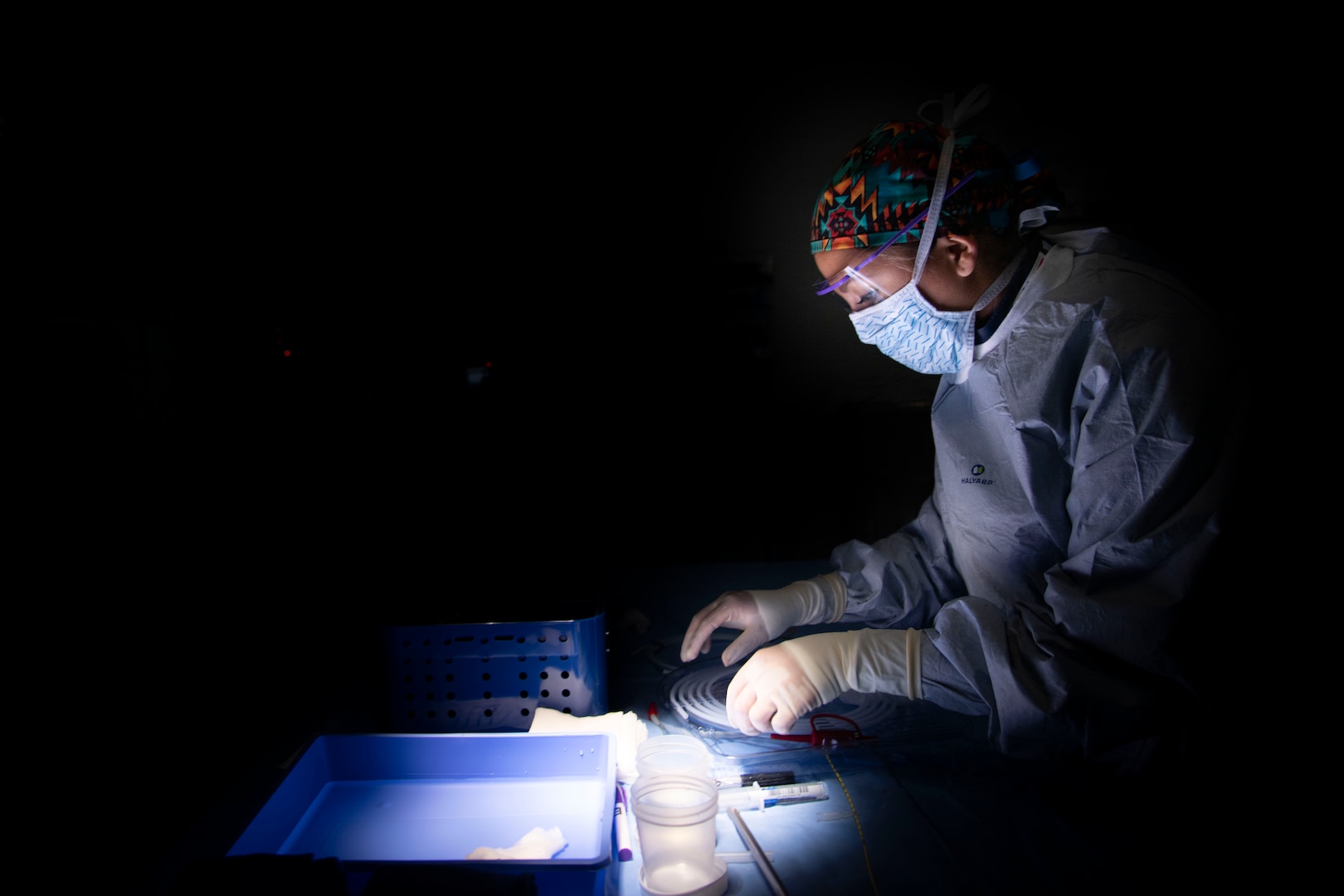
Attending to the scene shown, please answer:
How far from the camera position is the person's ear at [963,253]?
1.20 meters

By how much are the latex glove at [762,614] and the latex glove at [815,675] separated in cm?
22

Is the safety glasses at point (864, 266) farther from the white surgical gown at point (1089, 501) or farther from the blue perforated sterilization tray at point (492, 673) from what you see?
the blue perforated sterilization tray at point (492, 673)

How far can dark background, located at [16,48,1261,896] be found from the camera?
69.6 inches

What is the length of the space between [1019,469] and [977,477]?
10 cm

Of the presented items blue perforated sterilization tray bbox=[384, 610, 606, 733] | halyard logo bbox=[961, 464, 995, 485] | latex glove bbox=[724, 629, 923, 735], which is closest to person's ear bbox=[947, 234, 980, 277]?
halyard logo bbox=[961, 464, 995, 485]

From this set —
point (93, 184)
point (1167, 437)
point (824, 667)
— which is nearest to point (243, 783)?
point (824, 667)

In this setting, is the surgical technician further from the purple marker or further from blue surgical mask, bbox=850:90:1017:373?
the purple marker

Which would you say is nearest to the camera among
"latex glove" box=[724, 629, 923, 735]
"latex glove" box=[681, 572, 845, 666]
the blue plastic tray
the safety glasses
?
the blue plastic tray

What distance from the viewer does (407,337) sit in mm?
2248

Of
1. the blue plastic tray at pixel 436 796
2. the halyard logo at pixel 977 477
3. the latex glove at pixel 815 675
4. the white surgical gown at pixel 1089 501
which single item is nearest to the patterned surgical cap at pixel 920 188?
the white surgical gown at pixel 1089 501

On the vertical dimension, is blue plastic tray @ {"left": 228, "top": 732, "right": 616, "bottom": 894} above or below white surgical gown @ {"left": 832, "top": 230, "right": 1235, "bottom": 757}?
below

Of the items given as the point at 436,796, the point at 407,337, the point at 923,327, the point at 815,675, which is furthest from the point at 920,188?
the point at 407,337

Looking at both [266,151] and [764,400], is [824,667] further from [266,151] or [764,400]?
[266,151]

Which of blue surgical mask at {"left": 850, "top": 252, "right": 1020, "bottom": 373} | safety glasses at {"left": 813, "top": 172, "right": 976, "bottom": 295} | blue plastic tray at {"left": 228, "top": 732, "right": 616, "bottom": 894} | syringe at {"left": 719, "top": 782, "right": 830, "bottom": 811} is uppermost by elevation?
safety glasses at {"left": 813, "top": 172, "right": 976, "bottom": 295}
